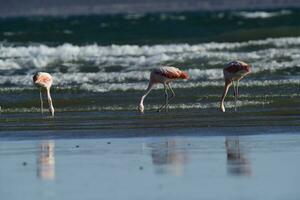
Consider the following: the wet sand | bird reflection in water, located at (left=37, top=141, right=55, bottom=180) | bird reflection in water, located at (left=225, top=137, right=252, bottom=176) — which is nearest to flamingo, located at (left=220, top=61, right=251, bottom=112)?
the wet sand

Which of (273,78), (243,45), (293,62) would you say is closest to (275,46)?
(243,45)

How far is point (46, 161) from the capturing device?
51.6ft

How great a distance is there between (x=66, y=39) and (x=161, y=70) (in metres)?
20.2

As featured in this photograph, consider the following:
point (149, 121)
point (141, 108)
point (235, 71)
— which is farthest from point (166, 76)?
point (149, 121)

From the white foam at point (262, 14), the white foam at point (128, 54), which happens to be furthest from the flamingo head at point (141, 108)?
the white foam at point (262, 14)

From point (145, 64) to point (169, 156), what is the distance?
17.9 metres

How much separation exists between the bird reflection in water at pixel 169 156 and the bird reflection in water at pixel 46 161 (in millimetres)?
1265

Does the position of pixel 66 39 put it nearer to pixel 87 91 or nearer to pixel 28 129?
pixel 87 91

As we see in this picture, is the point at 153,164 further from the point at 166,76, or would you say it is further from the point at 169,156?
the point at 166,76

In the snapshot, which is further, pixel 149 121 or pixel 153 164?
pixel 149 121

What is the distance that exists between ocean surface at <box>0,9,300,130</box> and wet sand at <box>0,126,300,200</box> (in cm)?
157

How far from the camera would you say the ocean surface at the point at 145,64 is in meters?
21.5

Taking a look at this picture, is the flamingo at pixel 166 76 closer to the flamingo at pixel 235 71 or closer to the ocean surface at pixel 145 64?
the ocean surface at pixel 145 64

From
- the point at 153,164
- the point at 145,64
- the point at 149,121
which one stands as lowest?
the point at 153,164
